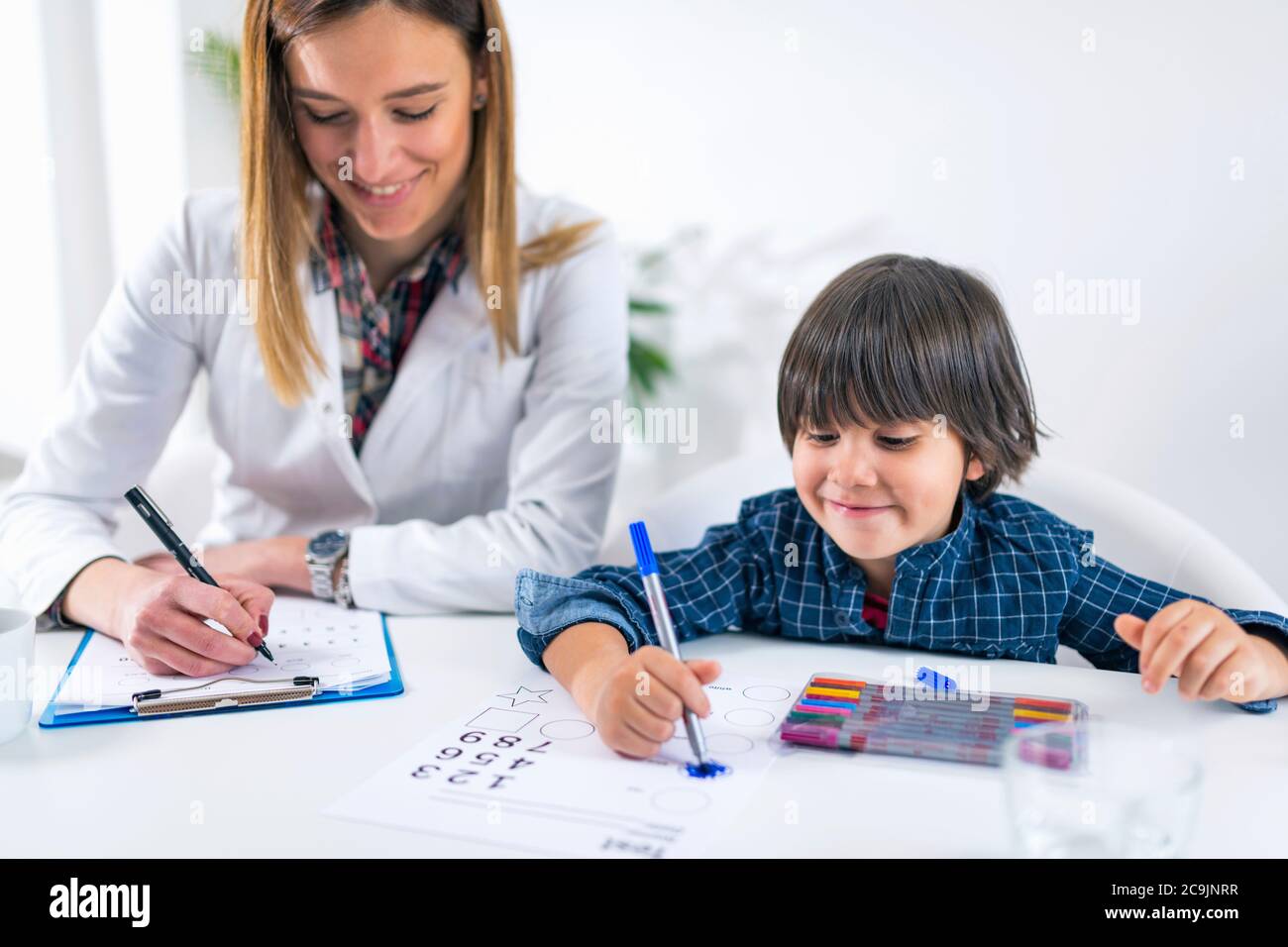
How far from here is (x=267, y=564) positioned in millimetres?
1200

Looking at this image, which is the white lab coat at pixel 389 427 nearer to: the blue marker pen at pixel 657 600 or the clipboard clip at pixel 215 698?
the clipboard clip at pixel 215 698

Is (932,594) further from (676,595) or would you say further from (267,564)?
(267,564)

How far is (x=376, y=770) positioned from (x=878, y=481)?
1.62 feet

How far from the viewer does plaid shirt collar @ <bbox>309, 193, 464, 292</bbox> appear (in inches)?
51.8

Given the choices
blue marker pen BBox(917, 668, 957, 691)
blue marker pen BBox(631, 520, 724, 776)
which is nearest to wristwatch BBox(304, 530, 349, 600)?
blue marker pen BBox(631, 520, 724, 776)

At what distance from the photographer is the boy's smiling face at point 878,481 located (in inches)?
39.8

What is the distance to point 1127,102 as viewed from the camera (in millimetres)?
1799

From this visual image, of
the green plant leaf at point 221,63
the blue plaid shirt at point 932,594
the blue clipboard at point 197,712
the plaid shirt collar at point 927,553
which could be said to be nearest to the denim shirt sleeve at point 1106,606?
the blue plaid shirt at point 932,594

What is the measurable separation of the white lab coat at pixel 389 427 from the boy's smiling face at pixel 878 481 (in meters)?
0.33

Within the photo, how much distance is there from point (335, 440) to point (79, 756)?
1.88 ft

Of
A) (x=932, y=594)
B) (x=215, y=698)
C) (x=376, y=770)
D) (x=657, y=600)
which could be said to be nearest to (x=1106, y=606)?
(x=932, y=594)

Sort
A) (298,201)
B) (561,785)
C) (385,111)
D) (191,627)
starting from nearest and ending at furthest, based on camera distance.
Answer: (561,785), (191,627), (385,111), (298,201)

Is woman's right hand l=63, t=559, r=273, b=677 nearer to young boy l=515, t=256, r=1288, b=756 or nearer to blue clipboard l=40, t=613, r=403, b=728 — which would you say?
blue clipboard l=40, t=613, r=403, b=728
